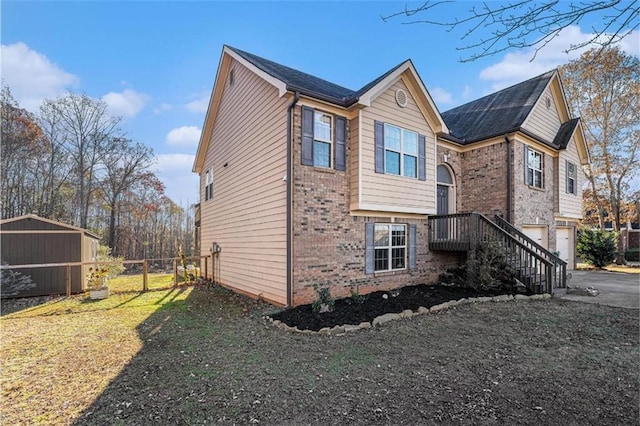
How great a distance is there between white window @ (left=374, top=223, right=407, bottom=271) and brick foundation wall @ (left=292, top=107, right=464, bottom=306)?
0.24m

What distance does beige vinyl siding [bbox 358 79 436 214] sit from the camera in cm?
832

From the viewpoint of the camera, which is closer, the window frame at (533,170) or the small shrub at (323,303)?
the small shrub at (323,303)

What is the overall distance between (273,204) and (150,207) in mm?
19302

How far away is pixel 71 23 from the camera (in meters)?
8.74

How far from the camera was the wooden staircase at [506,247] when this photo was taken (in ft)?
28.7

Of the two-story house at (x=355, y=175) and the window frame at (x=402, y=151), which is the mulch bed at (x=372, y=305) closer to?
the two-story house at (x=355, y=175)

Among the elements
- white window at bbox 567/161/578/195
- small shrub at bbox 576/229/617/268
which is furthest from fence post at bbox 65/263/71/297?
small shrub at bbox 576/229/617/268

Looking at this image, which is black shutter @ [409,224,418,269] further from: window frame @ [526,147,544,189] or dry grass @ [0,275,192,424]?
dry grass @ [0,275,192,424]

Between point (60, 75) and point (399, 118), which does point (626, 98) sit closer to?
point (399, 118)

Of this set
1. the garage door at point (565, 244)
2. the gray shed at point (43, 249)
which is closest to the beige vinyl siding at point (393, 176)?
the gray shed at point (43, 249)

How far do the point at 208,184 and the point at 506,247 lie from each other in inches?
447

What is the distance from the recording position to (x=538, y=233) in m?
12.9

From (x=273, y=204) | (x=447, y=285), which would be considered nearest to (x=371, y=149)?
(x=273, y=204)

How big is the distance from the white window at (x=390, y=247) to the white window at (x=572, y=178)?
1003 cm
